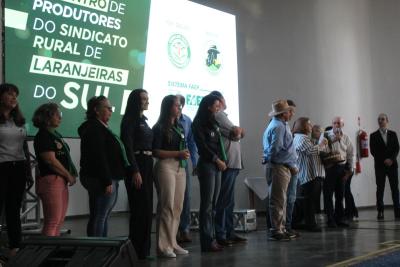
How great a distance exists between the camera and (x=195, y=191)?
8172mm

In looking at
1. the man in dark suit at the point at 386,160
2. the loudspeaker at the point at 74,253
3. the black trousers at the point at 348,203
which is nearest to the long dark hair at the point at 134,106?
the loudspeaker at the point at 74,253

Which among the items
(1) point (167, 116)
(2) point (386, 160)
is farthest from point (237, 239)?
(2) point (386, 160)

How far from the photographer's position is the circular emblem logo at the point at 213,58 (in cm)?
708

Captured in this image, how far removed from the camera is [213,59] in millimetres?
7152

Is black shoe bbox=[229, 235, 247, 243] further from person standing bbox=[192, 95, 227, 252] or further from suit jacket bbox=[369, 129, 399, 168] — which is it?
suit jacket bbox=[369, 129, 399, 168]

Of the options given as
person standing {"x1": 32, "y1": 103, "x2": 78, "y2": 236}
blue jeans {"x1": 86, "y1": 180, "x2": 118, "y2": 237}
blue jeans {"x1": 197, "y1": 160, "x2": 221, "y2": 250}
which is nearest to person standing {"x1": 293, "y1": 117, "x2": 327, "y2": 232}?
blue jeans {"x1": 197, "y1": 160, "x2": 221, "y2": 250}

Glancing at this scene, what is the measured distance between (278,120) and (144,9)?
2.08 m

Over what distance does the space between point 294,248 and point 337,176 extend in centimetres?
231

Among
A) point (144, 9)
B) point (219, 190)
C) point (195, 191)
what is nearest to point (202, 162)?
point (219, 190)

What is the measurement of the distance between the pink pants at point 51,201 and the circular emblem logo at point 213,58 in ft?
12.0

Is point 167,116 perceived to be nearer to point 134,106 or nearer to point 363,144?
point 134,106

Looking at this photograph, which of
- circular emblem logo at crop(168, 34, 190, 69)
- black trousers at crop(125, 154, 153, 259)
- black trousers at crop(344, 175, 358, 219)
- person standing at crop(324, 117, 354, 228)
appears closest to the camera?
black trousers at crop(125, 154, 153, 259)

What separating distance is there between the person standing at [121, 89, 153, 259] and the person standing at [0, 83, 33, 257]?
79cm

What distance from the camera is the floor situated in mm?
4117
